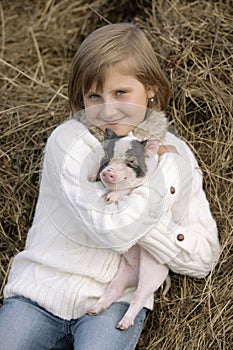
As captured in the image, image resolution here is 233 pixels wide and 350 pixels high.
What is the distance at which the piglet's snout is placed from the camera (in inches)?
73.5

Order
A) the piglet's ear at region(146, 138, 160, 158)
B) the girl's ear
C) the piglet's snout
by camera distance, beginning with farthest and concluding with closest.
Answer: the girl's ear
the piglet's ear at region(146, 138, 160, 158)
the piglet's snout

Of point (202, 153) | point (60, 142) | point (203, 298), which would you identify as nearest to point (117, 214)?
point (60, 142)

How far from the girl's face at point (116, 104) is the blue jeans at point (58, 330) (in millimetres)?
525

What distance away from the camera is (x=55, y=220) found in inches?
85.6

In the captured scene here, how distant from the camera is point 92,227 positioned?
200 cm

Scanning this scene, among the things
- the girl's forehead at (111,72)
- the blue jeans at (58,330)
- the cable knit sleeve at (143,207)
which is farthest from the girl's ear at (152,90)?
the blue jeans at (58,330)

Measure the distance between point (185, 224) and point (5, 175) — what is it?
2.62ft

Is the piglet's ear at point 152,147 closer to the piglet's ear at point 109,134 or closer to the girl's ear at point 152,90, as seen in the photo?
the piglet's ear at point 109,134

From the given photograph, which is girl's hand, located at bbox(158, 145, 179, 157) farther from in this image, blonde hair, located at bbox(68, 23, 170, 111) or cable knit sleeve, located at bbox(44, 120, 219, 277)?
blonde hair, located at bbox(68, 23, 170, 111)

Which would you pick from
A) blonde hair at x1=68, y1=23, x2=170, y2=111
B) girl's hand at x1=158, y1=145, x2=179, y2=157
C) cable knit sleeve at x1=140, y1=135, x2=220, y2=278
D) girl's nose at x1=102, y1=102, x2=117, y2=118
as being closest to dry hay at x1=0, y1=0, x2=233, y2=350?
cable knit sleeve at x1=140, y1=135, x2=220, y2=278

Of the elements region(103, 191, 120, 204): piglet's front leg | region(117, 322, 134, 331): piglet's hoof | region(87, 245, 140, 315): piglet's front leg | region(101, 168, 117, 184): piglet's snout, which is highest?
region(101, 168, 117, 184): piglet's snout

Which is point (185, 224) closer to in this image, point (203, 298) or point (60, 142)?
point (203, 298)

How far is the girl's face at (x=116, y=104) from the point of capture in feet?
6.78

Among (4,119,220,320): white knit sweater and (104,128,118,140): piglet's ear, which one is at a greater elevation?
(104,128,118,140): piglet's ear
